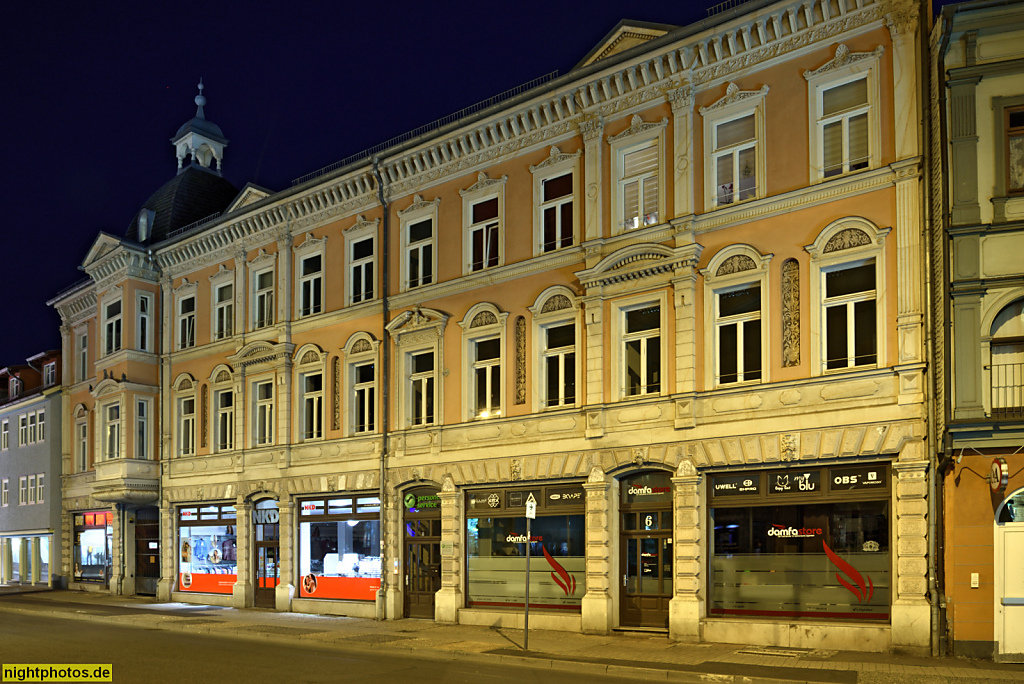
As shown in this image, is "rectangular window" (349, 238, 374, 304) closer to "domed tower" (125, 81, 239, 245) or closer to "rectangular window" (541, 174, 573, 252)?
"rectangular window" (541, 174, 573, 252)

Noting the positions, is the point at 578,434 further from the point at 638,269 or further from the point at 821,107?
the point at 821,107

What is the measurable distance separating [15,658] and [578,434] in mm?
12322

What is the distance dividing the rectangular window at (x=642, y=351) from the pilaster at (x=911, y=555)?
5669 millimetres

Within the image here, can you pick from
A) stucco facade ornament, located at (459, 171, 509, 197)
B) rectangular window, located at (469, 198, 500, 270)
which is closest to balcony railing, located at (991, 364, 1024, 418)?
rectangular window, located at (469, 198, 500, 270)

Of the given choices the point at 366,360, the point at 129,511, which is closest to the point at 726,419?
the point at 366,360

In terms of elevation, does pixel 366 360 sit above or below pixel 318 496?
above

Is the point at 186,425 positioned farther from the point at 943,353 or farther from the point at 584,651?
the point at 943,353

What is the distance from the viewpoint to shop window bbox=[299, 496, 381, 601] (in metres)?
27.8

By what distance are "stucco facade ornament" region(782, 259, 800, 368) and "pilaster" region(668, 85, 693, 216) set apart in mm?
2635

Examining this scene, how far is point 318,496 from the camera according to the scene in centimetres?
2945

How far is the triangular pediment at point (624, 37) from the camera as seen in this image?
72.3 ft

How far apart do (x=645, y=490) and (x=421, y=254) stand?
990 centimetres

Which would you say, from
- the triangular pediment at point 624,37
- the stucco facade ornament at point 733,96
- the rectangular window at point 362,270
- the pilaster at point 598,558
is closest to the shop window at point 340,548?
the rectangular window at point 362,270

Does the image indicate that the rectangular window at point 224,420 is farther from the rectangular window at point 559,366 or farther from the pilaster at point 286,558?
the rectangular window at point 559,366
